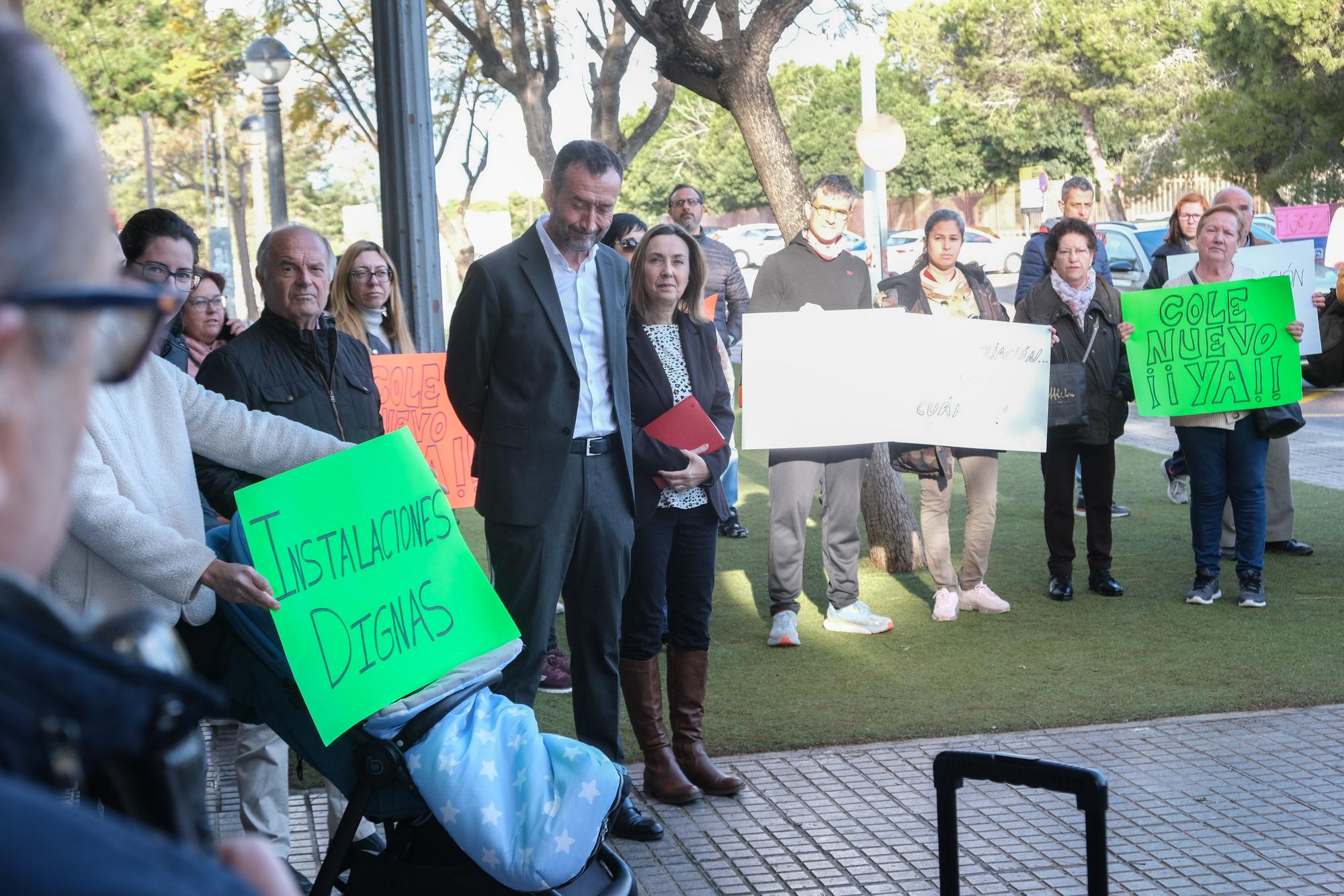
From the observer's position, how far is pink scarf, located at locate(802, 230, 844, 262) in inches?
297

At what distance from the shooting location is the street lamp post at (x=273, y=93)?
1595cm

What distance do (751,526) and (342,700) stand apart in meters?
7.88

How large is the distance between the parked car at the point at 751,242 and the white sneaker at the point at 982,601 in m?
35.3

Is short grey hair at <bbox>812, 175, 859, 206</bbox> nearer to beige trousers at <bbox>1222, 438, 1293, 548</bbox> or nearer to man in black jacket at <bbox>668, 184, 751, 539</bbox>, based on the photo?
man in black jacket at <bbox>668, 184, 751, 539</bbox>

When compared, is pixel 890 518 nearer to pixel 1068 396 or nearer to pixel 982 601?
pixel 982 601

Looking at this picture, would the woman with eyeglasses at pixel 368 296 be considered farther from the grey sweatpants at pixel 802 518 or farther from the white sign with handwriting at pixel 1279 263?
the white sign with handwriting at pixel 1279 263

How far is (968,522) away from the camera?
7.91 meters

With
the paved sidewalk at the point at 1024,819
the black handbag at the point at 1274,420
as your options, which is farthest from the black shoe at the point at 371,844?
the black handbag at the point at 1274,420

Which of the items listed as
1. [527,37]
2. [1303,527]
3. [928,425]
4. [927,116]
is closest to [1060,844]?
[928,425]

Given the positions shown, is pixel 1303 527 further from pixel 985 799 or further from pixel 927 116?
pixel 927 116

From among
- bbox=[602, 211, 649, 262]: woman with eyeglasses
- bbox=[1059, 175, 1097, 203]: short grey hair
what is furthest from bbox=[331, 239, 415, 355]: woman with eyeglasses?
bbox=[1059, 175, 1097, 203]: short grey hair

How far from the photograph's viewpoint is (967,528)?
785 centimetres

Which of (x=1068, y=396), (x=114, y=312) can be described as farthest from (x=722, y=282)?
(x=114, y=312)

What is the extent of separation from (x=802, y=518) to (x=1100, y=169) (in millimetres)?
47467
